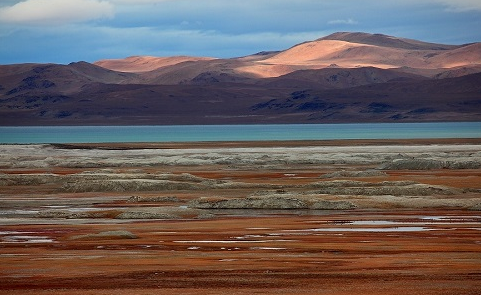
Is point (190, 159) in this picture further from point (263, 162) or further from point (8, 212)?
point (8, 212)

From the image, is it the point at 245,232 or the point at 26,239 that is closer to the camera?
the point at 26,239

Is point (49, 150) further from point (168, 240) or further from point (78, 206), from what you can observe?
point (168, 240)

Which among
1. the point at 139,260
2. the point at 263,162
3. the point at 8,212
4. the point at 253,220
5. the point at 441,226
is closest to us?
the point at 139,260

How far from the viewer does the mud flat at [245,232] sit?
20000mm

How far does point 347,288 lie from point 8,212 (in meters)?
23.0

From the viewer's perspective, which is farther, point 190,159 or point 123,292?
point 190,159

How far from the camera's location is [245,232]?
30.3 m

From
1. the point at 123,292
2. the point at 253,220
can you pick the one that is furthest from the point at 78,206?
the point at 123,292

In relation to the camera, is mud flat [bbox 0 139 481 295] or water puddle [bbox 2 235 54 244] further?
water puddle [bbox 2 235 54 244]

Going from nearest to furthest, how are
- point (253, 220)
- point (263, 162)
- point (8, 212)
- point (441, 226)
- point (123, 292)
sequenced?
point (123, 292) < point (441, 226) < point (253, 220) < point (8, 212) < point (263, 162)

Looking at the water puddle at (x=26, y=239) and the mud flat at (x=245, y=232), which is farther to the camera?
the water puddle at (x=26, y=239)

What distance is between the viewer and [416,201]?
134ft

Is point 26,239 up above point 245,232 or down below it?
above

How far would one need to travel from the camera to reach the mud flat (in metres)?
20.0
